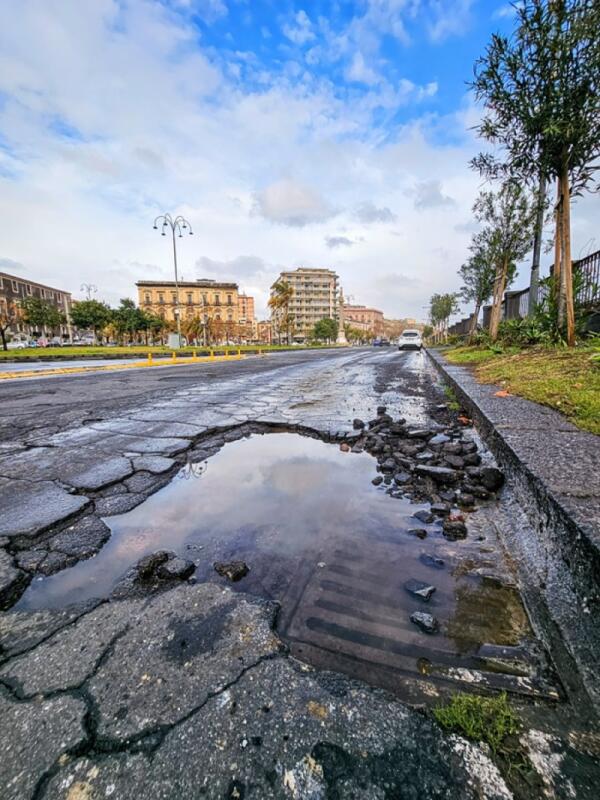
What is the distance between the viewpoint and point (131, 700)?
950 millimetres

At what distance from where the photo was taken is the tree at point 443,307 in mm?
40875

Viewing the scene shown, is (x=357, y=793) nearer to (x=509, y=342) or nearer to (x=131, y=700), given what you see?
(x=131, y=700)

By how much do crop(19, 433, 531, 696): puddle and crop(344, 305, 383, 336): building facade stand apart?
128 metres

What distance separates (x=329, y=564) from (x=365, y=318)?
143672 millimetres

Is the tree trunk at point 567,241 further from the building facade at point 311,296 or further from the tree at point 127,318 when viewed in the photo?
the building facade at point 311,296

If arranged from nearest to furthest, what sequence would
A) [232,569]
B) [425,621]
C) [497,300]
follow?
[425,621] < [232,569] < [497,300]

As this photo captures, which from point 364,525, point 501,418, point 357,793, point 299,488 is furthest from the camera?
point 501,418

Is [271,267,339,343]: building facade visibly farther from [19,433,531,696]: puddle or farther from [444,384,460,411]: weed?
[19,433,531,696]: puddle

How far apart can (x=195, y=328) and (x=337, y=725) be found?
63.0 metres

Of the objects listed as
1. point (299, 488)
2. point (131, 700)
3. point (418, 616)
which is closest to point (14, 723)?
point (131, 700)

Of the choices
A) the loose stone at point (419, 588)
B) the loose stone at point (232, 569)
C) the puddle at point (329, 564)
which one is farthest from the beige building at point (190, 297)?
the loose stone at point (419, 588)

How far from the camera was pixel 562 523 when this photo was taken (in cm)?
140

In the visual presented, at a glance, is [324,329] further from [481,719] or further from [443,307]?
[481,719]

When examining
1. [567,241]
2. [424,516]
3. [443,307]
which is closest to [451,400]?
[567,241]
